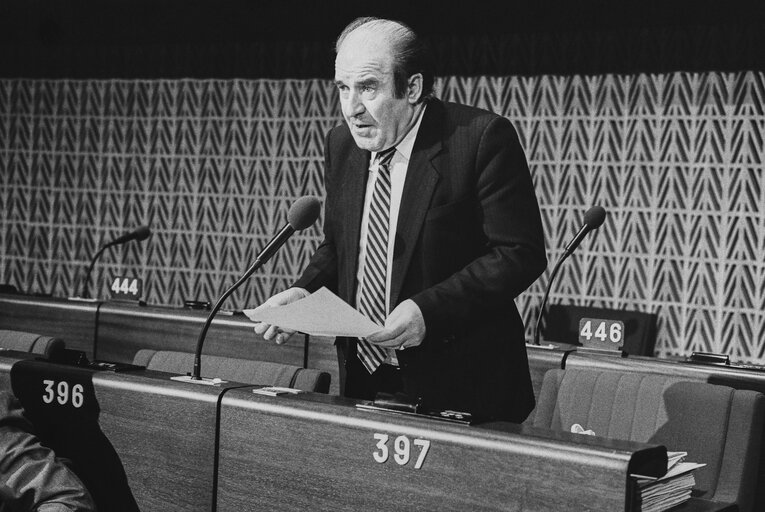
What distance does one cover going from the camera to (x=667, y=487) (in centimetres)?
179

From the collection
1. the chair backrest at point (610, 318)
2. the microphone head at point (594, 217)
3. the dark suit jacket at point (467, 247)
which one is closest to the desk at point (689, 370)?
the microphone head at point (594, 217)

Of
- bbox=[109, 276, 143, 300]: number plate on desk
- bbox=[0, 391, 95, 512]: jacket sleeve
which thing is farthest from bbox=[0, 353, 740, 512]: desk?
bbox=[109, 276, 143, 300]: number plate on desk

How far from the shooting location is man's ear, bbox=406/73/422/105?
226 cm

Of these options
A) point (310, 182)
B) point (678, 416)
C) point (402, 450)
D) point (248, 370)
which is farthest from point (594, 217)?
point (310, 182)

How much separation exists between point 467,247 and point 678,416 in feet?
3.96

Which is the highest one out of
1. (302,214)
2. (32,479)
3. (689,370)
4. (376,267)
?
(302,214)

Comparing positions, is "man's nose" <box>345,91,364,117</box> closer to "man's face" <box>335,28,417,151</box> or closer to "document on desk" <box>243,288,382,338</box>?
"man's face" <box>335,28,417,151</box>

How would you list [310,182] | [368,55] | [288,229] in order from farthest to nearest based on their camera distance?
[310,182] < [288,229] < [368,55]

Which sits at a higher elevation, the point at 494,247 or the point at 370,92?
the point at 370,92

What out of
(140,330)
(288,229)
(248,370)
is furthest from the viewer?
(140,330)

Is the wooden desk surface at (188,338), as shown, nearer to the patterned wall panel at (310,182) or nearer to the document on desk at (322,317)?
the document on desk at (322,317)

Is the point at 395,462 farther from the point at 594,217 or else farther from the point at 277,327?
the point at 594,217

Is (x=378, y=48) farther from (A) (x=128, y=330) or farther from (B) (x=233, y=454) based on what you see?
(A) (x=128, y=330)

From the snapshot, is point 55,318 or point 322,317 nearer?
point 322,317
